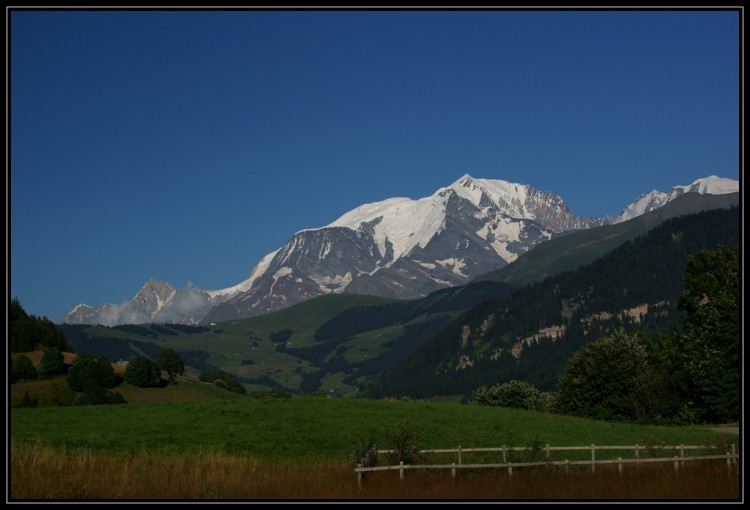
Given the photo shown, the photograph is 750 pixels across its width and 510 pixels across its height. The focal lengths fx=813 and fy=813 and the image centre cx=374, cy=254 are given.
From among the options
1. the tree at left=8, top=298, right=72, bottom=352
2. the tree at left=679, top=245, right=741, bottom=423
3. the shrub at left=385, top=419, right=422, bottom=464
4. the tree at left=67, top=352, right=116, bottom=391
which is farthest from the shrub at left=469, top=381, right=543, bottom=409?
the tree at left=8, top=298, right=72, bottom=352

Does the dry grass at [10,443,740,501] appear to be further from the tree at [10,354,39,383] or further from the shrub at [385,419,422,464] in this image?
the tree at [10,354,39,383]

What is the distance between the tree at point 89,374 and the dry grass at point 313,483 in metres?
123

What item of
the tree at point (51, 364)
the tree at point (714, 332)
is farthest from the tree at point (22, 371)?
the tree at point (714, 332)

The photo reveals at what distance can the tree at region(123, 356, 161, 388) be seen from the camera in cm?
17088

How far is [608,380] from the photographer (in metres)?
110

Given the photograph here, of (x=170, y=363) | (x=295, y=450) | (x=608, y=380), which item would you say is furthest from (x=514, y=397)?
(x=170, y=363)

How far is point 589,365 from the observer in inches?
4387

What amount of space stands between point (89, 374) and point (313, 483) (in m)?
137

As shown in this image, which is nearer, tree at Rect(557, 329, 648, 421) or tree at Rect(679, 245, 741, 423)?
tree at Rect(679, 245, 741, 423)

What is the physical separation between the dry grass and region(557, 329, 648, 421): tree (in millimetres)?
73213

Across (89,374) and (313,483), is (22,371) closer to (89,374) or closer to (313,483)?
(89,374)
